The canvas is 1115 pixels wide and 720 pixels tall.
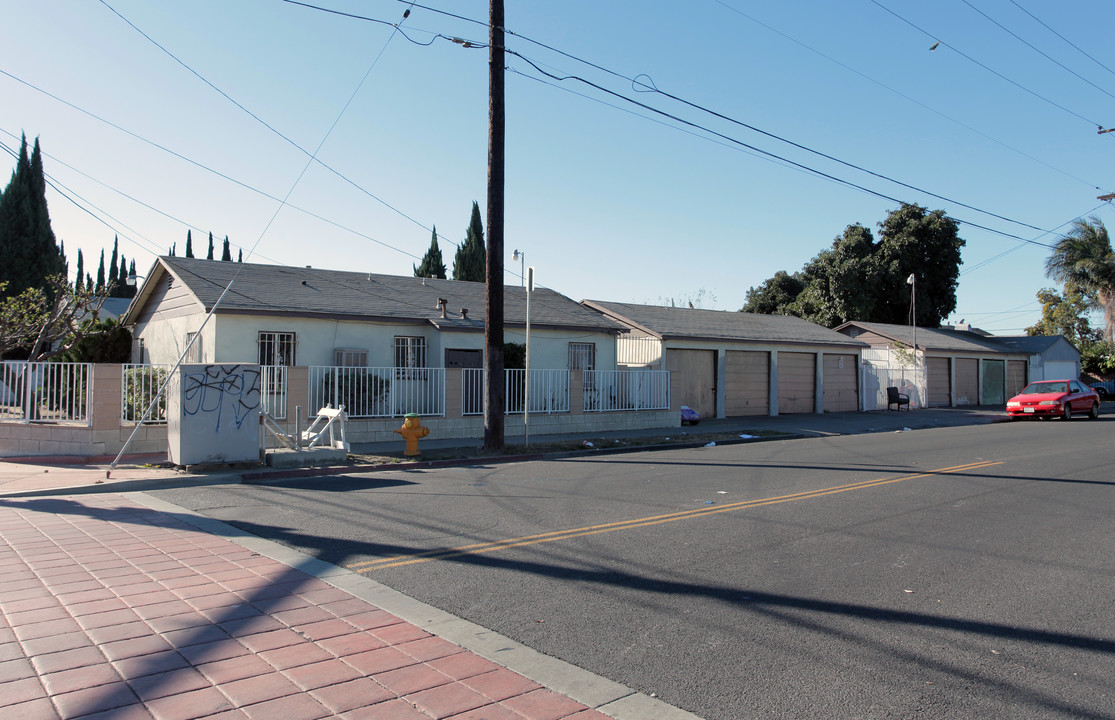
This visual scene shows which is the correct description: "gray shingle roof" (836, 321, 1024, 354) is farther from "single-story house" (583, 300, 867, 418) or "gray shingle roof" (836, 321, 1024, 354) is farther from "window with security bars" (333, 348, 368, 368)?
"window with security bars" (333, 348, 368, 368)

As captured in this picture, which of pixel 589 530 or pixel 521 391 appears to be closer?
pixel 589 530

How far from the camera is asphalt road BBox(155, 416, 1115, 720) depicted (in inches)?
159

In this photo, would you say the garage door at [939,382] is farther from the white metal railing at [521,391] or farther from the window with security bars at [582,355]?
the white metal railing at [521,391]

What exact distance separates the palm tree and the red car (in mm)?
23389

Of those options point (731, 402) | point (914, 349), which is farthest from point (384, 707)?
point (914, 349)

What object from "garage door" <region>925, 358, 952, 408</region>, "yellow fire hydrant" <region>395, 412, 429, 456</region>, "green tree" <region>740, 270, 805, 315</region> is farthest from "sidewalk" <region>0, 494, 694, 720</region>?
"green tree" <region>740, 270, 805, 315</region>

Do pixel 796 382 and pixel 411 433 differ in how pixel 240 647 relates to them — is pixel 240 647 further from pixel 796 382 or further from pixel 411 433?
pixel 796 382

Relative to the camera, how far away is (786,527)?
7848 millimetres

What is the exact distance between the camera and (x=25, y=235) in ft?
135

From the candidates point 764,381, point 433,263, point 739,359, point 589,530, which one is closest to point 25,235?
point 433,263

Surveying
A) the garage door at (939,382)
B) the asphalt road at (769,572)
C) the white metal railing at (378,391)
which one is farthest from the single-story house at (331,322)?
the garage door at (939,382)

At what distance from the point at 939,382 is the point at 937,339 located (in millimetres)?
2313

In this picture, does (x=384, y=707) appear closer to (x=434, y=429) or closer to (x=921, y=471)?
(x=921, y=471)

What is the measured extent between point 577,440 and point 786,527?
1006cm
